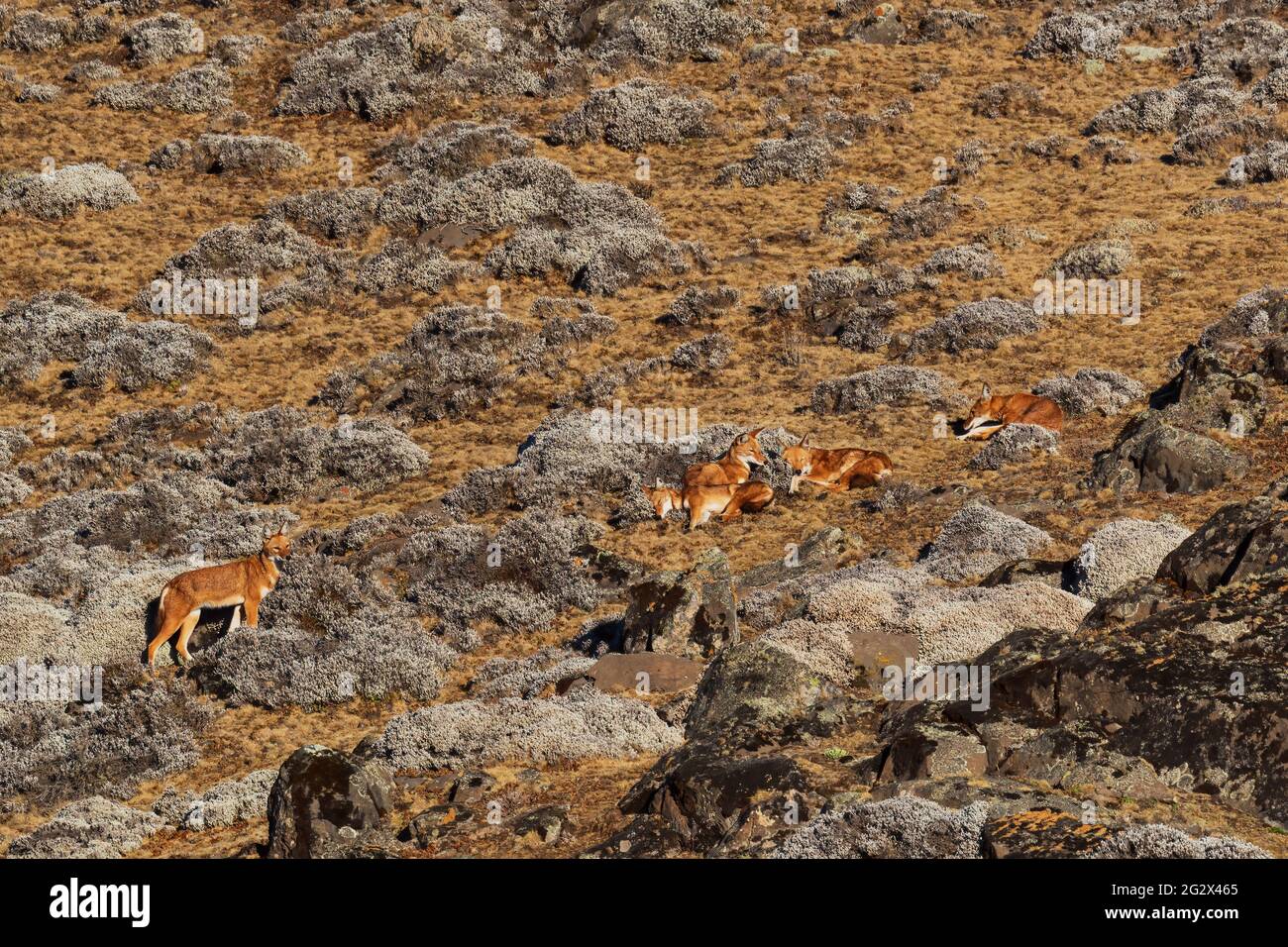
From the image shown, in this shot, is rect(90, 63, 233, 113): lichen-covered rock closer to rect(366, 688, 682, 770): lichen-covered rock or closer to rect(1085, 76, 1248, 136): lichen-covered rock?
rect(1085, 76, 1248, 136): lichen-covered rock

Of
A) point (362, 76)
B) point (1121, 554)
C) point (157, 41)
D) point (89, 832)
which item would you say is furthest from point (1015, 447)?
point (157, 41)

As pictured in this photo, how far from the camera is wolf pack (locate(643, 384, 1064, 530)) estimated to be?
1916 cm

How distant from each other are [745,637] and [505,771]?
3670 millimetres

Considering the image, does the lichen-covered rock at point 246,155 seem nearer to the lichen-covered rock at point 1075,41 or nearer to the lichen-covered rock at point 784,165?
the lichen-covered rock at point 784,165

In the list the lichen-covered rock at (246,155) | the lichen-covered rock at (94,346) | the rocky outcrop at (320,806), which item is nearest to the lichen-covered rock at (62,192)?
the lichen-covered rock at (246,155)

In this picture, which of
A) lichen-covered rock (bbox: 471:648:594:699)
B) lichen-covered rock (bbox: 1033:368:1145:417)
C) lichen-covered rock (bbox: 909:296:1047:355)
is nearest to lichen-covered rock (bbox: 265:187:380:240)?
lichen-covered rock (bbox: 909:296:1047:355)

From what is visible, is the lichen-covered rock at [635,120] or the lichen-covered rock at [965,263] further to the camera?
the lichen-covered rock at [635,120]

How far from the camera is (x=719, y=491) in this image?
19.2m

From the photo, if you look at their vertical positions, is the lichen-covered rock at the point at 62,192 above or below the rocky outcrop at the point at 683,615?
above

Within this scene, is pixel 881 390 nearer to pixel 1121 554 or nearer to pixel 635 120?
pixel 1121 554

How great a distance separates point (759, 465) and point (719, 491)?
3.95 feet

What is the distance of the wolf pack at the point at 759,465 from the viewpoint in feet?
62.8

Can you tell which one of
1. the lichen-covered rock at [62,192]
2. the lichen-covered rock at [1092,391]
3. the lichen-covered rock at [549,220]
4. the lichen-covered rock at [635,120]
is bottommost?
the lichen-covered rock at [1092,391]

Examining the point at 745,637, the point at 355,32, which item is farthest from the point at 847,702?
the point at 355,32
